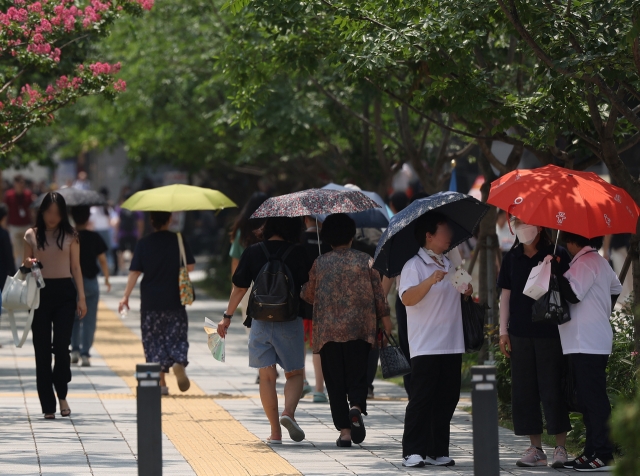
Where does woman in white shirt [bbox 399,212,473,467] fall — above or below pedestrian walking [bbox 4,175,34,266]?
below

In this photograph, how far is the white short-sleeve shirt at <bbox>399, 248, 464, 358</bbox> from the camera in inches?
287

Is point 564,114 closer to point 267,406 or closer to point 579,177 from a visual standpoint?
point 579,177

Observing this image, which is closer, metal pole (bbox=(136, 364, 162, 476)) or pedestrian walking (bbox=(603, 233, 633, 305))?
metal pole (bbox=(136, 364, 162, 476))

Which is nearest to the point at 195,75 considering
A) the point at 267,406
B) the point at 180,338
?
the point at 180,338

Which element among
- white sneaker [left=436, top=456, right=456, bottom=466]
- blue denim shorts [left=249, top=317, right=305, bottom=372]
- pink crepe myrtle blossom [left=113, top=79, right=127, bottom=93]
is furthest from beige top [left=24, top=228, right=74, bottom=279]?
white sneaker [left=436, top=456, right=456, bottom=466]

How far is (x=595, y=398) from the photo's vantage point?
Answer: 7137 millimetres

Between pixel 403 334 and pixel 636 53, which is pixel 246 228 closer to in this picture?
pixel 403 334

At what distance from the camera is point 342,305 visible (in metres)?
8.02

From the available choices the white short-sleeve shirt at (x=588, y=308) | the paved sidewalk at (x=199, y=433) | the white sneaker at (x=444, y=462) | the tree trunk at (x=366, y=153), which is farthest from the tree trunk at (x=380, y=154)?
the white sneaker at (x=444, y=462)

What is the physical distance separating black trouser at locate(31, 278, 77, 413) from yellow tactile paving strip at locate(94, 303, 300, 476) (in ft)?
3.19

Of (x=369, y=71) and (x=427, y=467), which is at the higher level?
(x=369, y=71)

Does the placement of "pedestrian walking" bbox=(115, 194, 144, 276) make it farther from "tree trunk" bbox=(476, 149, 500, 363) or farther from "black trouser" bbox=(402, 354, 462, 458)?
"black trouser" bbox=(402, 354, 462, 458)

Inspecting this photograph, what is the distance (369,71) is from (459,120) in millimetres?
1267

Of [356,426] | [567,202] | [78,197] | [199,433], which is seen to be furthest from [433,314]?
[78,197]
